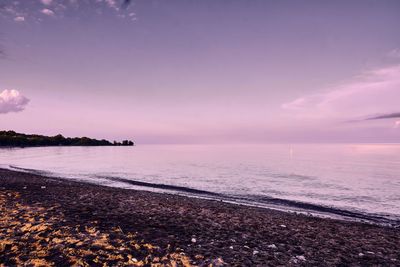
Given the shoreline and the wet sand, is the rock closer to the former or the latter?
the wet sand

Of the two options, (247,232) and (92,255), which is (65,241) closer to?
(92,255)

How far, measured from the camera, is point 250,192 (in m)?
31.6

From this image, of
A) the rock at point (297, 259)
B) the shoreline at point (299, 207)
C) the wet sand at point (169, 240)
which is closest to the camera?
the wet sand at point (169, 240)

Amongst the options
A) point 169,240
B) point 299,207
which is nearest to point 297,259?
point 169,240

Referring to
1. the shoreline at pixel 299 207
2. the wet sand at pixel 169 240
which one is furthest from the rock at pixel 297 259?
the shoreline at pixel 299 207

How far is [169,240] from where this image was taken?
10.2 m

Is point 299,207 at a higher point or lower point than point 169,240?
lower

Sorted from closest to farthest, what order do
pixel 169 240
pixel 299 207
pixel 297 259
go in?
1. pixel 297 259
2. pixel 169 240
3. pixel 299 207

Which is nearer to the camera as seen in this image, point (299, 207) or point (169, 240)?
point (169, 240)

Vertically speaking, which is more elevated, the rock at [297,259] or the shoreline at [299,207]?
the rock at [297,259]

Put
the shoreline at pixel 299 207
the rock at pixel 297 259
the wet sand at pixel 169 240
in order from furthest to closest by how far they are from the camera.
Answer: the shoreline at pixel 299 207
the rock at pixel 297 259
the wet sand at pixel 169 240

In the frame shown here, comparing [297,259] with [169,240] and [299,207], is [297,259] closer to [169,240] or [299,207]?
[169,240]

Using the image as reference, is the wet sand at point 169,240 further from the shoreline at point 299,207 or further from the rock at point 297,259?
the shoreline at point 299,207

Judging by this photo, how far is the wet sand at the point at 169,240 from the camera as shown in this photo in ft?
27.5
